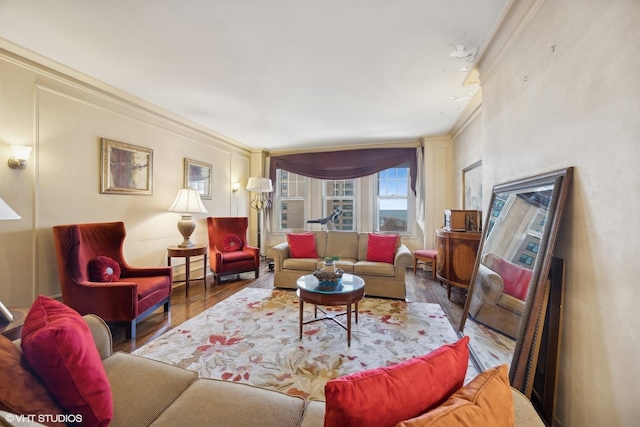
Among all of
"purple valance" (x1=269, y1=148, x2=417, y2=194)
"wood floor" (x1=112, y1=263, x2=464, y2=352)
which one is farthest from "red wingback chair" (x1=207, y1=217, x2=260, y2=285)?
"purple valance" (x1=269, y1=148, x2=417, y2=194)

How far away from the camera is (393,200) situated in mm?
5422

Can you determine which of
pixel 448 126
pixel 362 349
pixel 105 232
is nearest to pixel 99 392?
pixel 362 349

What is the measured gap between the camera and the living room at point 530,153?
1.03 metres

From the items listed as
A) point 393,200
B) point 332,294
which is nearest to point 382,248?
point 332,294

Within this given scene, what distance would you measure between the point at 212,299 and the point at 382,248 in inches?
94.7

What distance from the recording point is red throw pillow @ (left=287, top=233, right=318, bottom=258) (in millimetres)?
3994

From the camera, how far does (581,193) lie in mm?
1234

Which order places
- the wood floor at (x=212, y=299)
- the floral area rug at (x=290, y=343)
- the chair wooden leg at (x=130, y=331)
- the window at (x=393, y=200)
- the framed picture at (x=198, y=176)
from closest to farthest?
the floral area rug at (x=290, y=343) < the chair wooden leg at (x=130, y=331) < the wood floor at (x=212, y=299) < the framed picture at (x=198, y=176) < the window at (x=393, y=200)

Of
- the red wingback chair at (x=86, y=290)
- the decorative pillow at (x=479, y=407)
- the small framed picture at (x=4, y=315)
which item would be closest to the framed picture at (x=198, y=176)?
the red wingback chair at (x=86, y=290)

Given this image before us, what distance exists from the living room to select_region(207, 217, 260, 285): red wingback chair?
0.64 meters

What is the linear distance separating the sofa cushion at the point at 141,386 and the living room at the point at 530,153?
5.95 ft

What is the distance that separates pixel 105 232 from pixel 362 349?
2.92 meters

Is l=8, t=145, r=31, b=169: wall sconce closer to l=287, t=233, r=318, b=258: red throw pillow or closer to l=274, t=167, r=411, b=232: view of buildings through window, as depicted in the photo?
l=287, t=233, r=318, b=258: red throw pillow

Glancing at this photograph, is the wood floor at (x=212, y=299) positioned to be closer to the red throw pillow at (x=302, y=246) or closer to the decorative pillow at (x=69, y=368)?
the red throw pillow at (x=302, y=246)
